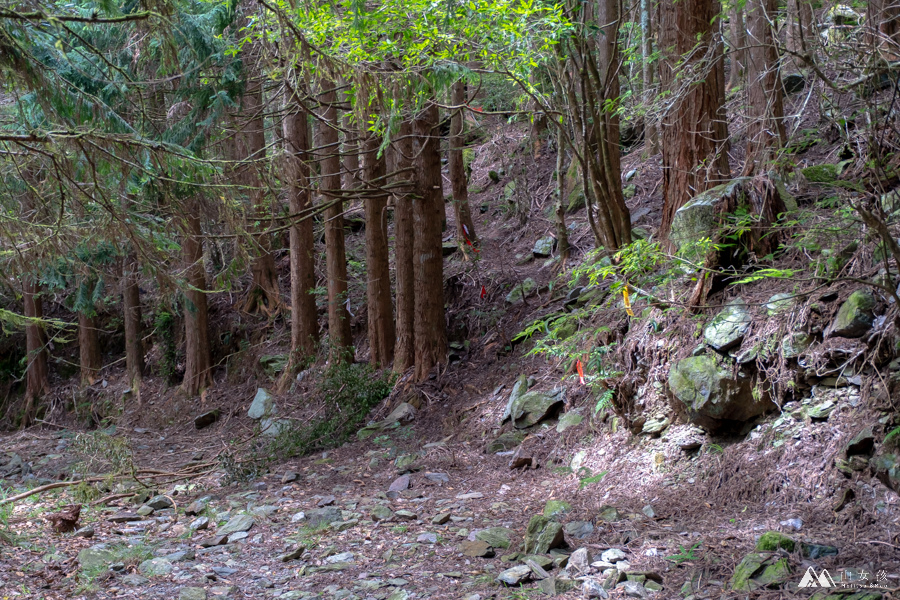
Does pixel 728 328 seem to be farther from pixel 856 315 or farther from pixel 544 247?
pixel 544 247

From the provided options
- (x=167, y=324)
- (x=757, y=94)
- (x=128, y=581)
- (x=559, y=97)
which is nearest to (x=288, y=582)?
(x=128, y=581)

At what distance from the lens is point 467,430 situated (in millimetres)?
8281

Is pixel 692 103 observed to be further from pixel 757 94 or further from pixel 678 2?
pixel 757 94

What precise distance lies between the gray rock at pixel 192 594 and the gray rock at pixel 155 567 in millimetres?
487

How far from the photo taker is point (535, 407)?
7.55 metres

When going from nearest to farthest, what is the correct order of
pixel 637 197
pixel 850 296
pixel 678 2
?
1. pixel 850 296
2. pixel 678 2
3. pixel 637 197

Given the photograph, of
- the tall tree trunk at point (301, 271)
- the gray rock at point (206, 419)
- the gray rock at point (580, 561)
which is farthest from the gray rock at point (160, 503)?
the gray rock at point (206, 419)

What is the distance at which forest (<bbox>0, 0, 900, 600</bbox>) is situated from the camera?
4.13 m

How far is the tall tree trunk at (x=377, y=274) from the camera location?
411 inches

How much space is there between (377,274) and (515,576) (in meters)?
6.95

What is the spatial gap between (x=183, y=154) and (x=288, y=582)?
342cm

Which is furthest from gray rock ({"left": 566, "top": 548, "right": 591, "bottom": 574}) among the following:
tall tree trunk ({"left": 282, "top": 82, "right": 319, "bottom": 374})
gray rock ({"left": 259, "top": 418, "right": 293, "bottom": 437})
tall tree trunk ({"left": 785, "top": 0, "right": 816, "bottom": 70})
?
tall tree trunk ({"left": 282, "top": 82, "right": 319, "bottom": 374})

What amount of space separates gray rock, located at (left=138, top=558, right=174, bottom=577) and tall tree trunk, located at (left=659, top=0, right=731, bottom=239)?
18.8 ft

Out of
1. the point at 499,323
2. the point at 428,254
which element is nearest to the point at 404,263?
the point at 428,254
